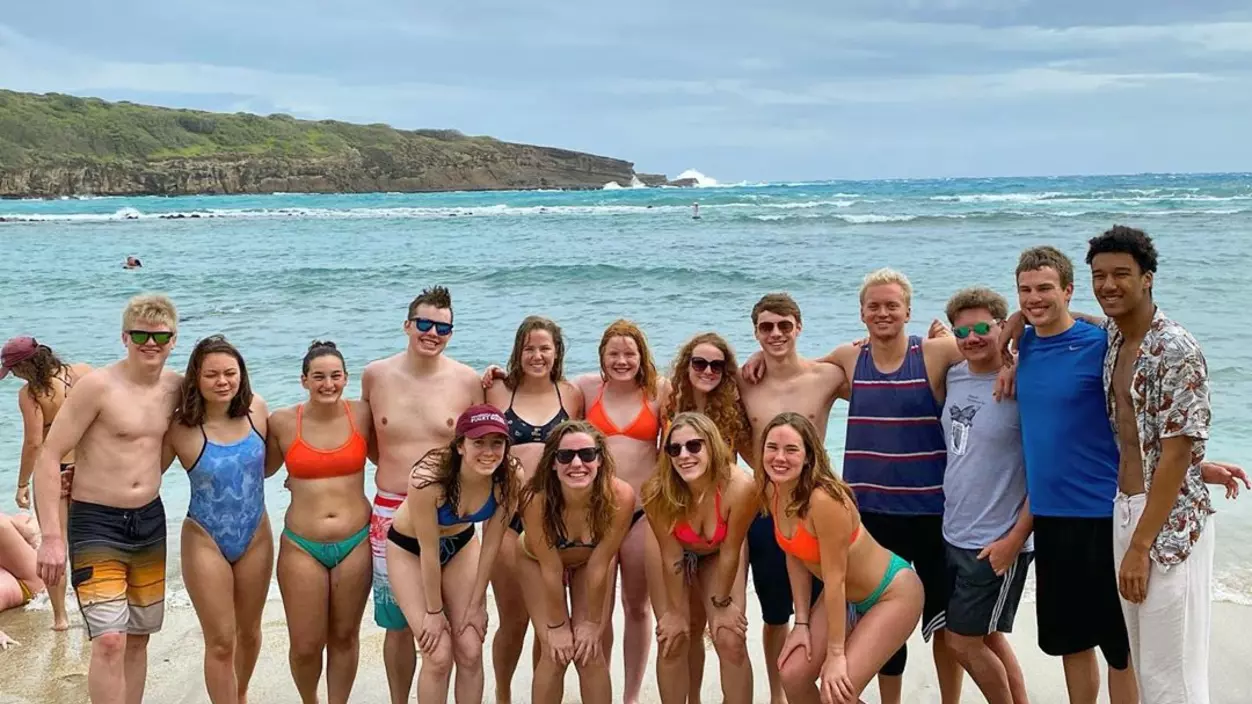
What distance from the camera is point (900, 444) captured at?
4660 millimetres

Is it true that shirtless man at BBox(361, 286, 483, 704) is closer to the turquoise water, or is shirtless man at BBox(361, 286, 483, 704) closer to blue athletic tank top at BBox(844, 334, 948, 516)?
blue athletic tank top at BBox(844, 334, 948, 516)

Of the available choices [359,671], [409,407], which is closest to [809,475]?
[409,407]

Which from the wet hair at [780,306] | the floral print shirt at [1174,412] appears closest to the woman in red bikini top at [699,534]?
the wet hair at [780,306]

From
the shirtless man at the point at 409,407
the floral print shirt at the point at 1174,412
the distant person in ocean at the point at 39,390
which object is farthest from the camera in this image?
the distant person in ocean at the point at 39,390

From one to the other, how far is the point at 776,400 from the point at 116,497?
3.18 metres

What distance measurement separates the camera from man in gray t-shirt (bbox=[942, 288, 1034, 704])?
4363mm

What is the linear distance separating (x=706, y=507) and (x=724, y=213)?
125 feet

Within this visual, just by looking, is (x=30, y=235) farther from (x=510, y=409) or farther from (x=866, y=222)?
(x=510, y=409)

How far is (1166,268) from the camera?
63.9ft

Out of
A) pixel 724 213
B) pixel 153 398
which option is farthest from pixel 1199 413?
pixel 724 213

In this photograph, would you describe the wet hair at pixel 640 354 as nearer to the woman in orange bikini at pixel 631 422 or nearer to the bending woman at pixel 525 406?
the woman in orange bikini at pixel 631 422

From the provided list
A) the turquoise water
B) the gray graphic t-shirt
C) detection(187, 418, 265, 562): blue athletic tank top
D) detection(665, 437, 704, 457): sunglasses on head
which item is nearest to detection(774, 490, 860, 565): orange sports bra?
detection(665, 437, 704, 457): sunglasses on head

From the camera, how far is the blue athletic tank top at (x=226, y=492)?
4629mm

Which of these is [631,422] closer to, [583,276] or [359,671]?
[359,671]
